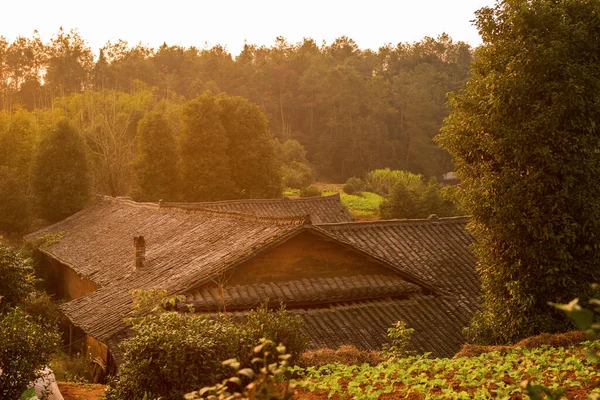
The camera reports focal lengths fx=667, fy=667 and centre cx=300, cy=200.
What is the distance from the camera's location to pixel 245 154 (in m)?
42.7

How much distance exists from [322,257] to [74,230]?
18.6 metres

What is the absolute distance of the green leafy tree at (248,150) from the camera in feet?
141

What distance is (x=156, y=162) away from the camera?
1660 inches

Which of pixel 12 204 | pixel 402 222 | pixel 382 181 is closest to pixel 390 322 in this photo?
pixel 402 222

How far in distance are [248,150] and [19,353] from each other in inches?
1279

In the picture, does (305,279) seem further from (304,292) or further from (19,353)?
(19,353)

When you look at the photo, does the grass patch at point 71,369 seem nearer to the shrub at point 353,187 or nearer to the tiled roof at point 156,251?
the tiled roof at point 156,251

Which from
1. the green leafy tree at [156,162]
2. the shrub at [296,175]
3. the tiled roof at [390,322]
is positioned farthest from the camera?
the shrub at [296,175]

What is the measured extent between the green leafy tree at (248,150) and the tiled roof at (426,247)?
21.4 metres

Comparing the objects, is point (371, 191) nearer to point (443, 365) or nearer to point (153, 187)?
point (153, 187)

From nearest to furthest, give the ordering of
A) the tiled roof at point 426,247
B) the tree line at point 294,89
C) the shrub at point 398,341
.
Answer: the shrub at point 398,341
the tiled roof at point 426,247
the tree line at point 294,89

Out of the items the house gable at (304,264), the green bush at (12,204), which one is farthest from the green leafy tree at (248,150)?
the house gable at (304,264)

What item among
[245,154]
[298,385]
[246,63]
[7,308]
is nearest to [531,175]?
[298,385]

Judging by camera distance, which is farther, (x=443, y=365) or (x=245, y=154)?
(x=245, y=154)
